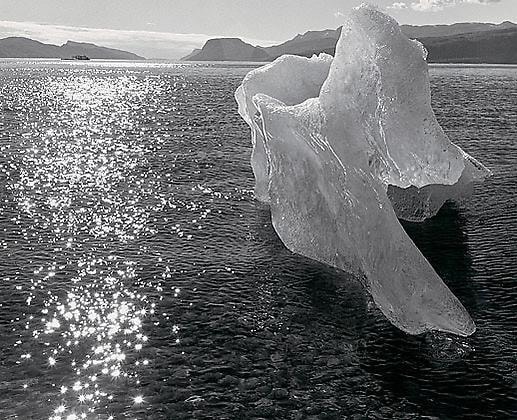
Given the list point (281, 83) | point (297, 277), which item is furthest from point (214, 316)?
point (281, 83)

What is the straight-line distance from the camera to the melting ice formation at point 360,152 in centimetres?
1370

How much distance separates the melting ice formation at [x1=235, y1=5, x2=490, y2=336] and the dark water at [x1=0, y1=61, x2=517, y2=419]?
113 cm

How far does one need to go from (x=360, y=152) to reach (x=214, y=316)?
507 cm

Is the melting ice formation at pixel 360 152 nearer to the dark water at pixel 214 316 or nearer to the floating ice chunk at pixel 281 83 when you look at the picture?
the dark water at pixel 214 316

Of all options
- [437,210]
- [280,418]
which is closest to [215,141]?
[437,210]

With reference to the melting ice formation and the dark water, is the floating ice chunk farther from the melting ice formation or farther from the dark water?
the melting ice formation

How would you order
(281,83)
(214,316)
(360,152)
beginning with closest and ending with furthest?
(214,316) → (360,152) → (281,83)

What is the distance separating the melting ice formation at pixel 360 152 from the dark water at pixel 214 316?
1127mm

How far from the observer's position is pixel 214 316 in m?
13.5

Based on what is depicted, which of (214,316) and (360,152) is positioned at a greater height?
(360,152)

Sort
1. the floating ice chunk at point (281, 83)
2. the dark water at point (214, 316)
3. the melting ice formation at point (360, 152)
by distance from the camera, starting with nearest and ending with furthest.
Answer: the dark water at point (214, 316)
the melting ice formation at point (360, 152)
the floating ice chunk at point (281, 83)

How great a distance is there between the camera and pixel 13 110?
6097cm

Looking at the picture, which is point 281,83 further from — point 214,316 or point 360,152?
point 214,316

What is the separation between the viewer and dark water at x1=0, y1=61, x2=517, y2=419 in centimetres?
1052
